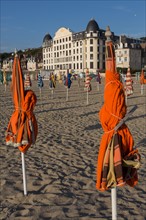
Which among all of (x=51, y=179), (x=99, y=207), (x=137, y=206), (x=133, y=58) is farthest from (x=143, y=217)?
(x=133, y=58)

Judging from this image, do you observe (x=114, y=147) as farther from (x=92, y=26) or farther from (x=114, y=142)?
(x=92, y=26)

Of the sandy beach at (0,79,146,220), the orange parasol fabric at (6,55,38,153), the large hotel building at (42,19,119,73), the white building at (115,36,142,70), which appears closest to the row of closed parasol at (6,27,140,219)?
the sandy beach at (0,79,146,220)

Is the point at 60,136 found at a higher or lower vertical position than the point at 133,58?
lower

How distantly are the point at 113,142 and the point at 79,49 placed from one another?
85072 millimetres

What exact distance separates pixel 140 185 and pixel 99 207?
140 centimetres

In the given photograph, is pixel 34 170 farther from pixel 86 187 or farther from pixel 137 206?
pixel 137 206

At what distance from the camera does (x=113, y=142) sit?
321 centimetres

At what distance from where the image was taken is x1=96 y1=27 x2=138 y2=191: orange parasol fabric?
319 centimetres

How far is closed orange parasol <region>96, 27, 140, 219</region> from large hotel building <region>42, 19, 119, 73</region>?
77310mm

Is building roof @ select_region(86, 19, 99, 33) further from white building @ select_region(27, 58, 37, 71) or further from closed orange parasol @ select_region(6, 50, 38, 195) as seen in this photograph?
closed orange parasol @ select_region(6, 50, 38, 195)

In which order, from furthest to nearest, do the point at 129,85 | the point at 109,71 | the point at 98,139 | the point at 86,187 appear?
the point at 129,85 < the point at 98,139 < the point at 86,187 < the point at 109,71

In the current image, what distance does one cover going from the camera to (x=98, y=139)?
9531 millimetres

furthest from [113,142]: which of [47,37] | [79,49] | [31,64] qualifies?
[31,64]

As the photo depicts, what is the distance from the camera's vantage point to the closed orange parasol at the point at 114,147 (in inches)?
126
